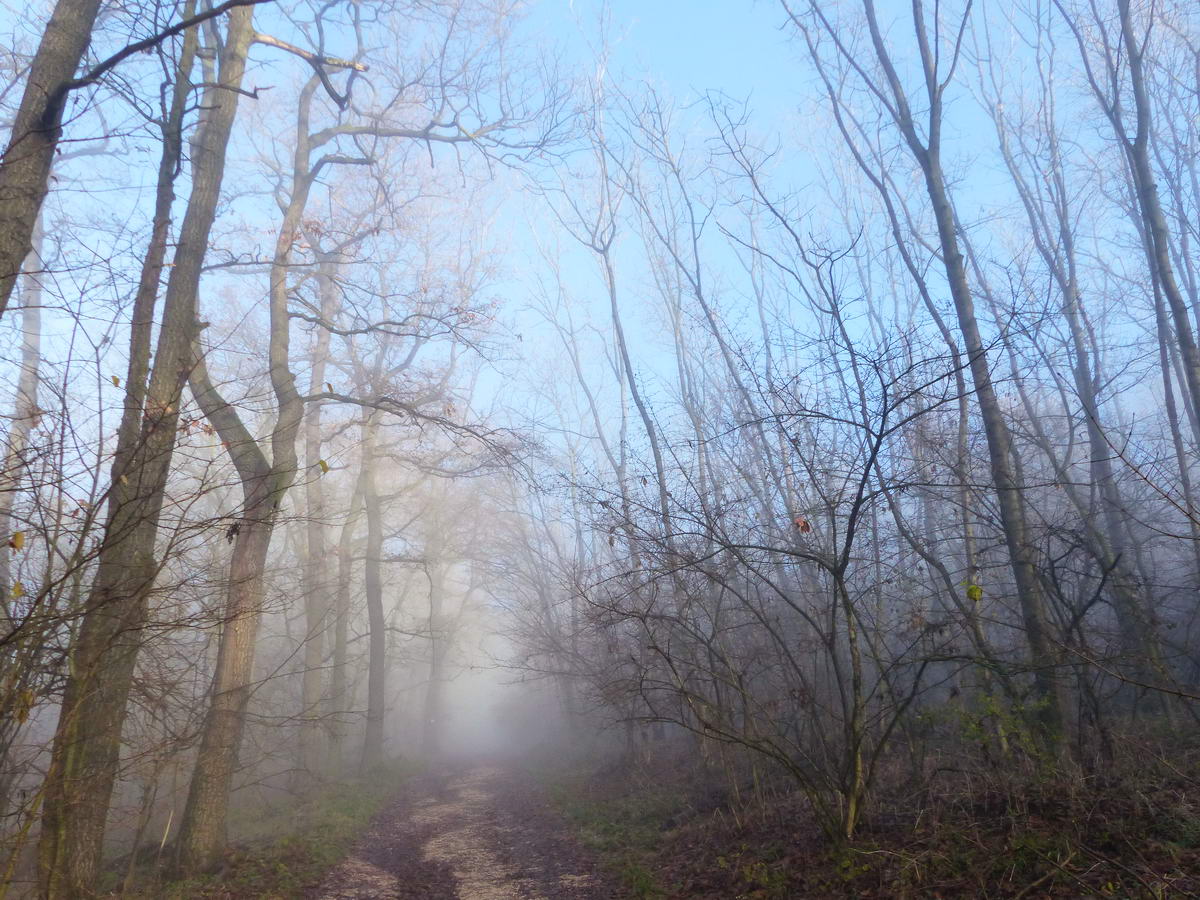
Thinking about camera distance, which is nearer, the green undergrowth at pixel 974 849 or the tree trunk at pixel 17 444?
the tree trunk at pixel 17 444

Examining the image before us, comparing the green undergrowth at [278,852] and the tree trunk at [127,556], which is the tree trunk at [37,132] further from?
the green undergrowth at [278,852]

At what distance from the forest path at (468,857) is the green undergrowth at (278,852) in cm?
26

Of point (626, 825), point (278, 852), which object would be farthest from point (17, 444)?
point (626, 825)

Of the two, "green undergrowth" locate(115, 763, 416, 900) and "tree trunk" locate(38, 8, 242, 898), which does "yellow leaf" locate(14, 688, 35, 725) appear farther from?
"green undergrowth" locate(115, 763, 416, 900)

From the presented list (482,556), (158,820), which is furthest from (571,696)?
(158,820)

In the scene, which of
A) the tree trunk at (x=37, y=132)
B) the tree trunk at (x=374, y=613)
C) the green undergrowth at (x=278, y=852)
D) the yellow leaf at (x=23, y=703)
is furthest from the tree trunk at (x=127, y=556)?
the tree trunk at (x=374, y=613)

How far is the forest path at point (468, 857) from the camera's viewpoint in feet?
23.9

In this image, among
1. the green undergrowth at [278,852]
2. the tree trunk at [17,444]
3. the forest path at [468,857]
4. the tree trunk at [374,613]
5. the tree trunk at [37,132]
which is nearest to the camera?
the tree trunk at [17,444]

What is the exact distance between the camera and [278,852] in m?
8.10

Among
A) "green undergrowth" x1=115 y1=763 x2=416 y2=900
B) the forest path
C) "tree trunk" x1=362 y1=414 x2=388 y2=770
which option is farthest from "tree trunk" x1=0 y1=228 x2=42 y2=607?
"tree trunk" x1=362 y1=414 x2=388 y2=770

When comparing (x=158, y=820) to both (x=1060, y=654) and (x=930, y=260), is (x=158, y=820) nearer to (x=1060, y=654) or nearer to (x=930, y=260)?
(x=1060, y=654)

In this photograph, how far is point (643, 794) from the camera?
1181cm

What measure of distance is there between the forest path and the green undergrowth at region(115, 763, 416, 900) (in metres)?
0.26

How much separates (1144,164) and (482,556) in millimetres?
19888
